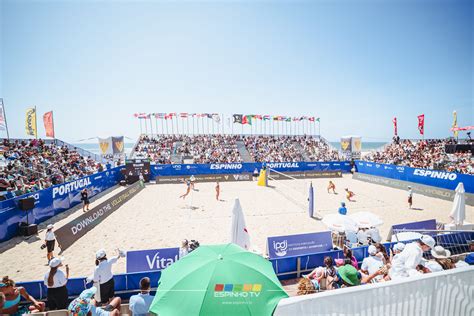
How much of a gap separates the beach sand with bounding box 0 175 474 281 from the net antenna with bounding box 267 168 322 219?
0.08 m

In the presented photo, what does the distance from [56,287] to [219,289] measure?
4203mm

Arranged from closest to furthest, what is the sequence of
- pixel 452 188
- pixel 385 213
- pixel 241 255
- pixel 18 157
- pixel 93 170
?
pixel 241 255 < pixel 385 213 < pixel 452 188 < pixel 18 157 < pixel 93 170

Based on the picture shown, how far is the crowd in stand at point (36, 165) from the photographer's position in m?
14.9

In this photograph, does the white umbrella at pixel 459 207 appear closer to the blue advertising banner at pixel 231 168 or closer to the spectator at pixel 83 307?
the spectator at pixel 83 307

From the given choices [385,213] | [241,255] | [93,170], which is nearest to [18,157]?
[93,170]

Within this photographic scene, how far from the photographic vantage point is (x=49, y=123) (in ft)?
82.0

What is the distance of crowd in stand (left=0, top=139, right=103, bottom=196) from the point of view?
14.9 meters

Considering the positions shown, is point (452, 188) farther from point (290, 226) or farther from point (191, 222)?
point (191, 222)

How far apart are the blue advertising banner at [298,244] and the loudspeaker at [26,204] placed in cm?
1147

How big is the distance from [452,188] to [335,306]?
21.0m

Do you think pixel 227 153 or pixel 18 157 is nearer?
pixel 18 157

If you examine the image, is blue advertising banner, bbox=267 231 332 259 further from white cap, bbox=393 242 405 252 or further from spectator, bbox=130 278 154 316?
spectator, bbox=130 278 154 316

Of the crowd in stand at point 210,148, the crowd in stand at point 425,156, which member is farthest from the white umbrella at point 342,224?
the crowd in stand at point 210,148

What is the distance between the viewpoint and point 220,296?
283cm
